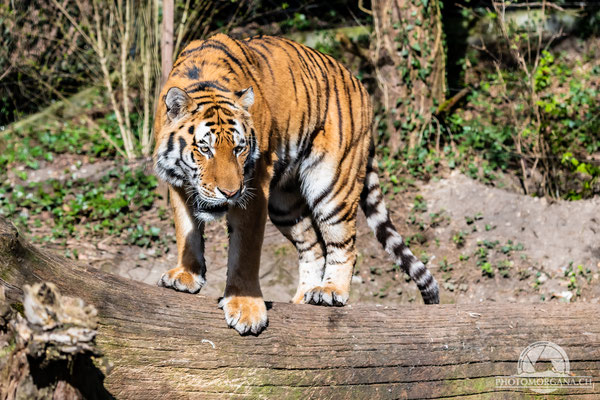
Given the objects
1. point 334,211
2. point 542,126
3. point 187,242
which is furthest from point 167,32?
point 542,126

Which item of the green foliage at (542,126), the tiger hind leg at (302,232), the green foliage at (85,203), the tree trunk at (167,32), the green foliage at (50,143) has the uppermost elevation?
the tree trunk at (167,32)

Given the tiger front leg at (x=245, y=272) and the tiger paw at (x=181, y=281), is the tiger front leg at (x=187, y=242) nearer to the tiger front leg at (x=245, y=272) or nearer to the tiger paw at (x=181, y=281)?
the tiger paw at (x=181, y=281)

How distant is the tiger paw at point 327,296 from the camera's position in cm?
414

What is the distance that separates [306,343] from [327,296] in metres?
0.96

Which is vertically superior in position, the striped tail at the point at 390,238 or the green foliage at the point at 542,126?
the striped tail at the point at 390,238

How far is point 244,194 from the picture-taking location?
338 centimetres

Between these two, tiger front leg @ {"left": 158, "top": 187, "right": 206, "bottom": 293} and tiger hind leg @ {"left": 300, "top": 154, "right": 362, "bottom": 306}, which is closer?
tiger front leg @ {"left": 158, "top": 187, "right": 206, "bottom": 293}

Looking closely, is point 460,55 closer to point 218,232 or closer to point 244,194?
point 218,232

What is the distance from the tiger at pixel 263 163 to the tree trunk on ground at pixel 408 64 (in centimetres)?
307

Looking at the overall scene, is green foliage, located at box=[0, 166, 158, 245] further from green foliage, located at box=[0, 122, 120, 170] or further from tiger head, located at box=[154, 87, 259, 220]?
tiger head, located at box=[154, 87, 259, 220]

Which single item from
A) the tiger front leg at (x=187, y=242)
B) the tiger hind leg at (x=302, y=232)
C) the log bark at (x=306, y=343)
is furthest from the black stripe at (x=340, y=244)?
the tiger front leg at (x=187, y=242)

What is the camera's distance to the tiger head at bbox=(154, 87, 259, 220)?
314 centimetres

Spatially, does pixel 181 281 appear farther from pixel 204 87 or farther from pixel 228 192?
pixel 204 87

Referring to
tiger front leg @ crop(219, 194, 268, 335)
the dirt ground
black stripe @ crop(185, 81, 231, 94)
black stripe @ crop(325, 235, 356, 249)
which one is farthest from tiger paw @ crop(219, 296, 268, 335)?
the dirt ground
